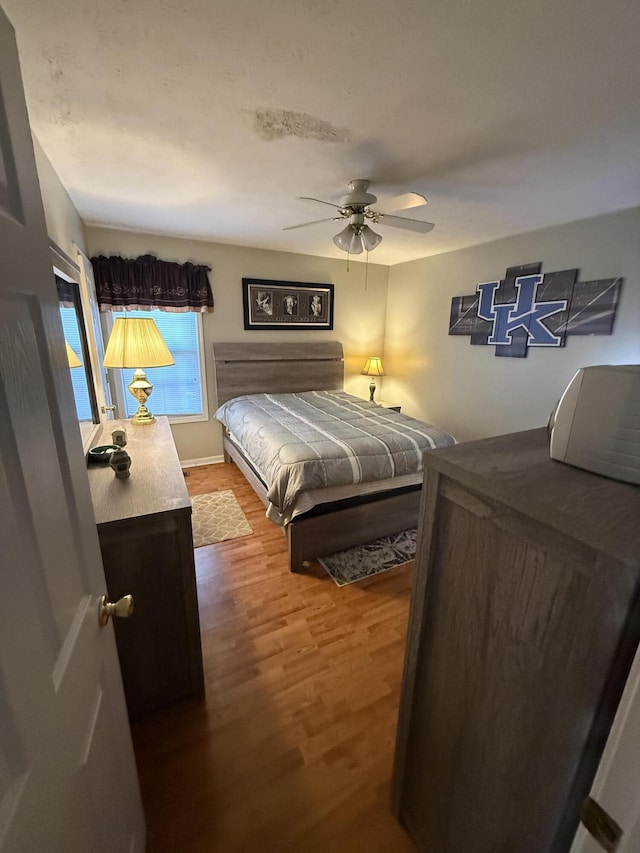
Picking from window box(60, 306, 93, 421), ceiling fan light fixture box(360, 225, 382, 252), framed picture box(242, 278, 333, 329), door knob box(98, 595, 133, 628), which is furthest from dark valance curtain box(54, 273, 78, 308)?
framed picture box(242, 278, 333, 329)

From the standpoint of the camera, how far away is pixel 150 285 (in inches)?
130

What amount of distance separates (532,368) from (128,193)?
3390 mm

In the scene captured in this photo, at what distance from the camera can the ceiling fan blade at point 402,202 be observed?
1800mm

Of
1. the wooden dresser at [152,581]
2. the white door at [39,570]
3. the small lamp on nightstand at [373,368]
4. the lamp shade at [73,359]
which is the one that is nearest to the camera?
the white door at [39,570]

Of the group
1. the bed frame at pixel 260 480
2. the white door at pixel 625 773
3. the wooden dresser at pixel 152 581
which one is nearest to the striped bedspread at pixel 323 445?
the bed frame at pixel 260 480

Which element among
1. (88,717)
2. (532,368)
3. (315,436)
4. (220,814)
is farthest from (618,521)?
(532,368)

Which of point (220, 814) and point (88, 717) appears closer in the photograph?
point (88, 717)

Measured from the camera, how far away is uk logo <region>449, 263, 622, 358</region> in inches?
102

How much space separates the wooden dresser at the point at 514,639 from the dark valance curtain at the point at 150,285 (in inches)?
131

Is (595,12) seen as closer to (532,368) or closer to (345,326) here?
(532,368)

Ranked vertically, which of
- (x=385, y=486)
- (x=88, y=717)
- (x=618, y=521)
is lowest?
(x=385, y=486)

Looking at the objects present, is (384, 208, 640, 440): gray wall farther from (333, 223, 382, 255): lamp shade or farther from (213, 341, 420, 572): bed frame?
(333, 223, 382, 255): lamp shade

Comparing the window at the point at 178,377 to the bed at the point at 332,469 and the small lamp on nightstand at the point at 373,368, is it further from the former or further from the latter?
the small lamp on nightstand at the point at 373,368

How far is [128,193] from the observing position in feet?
7.73
